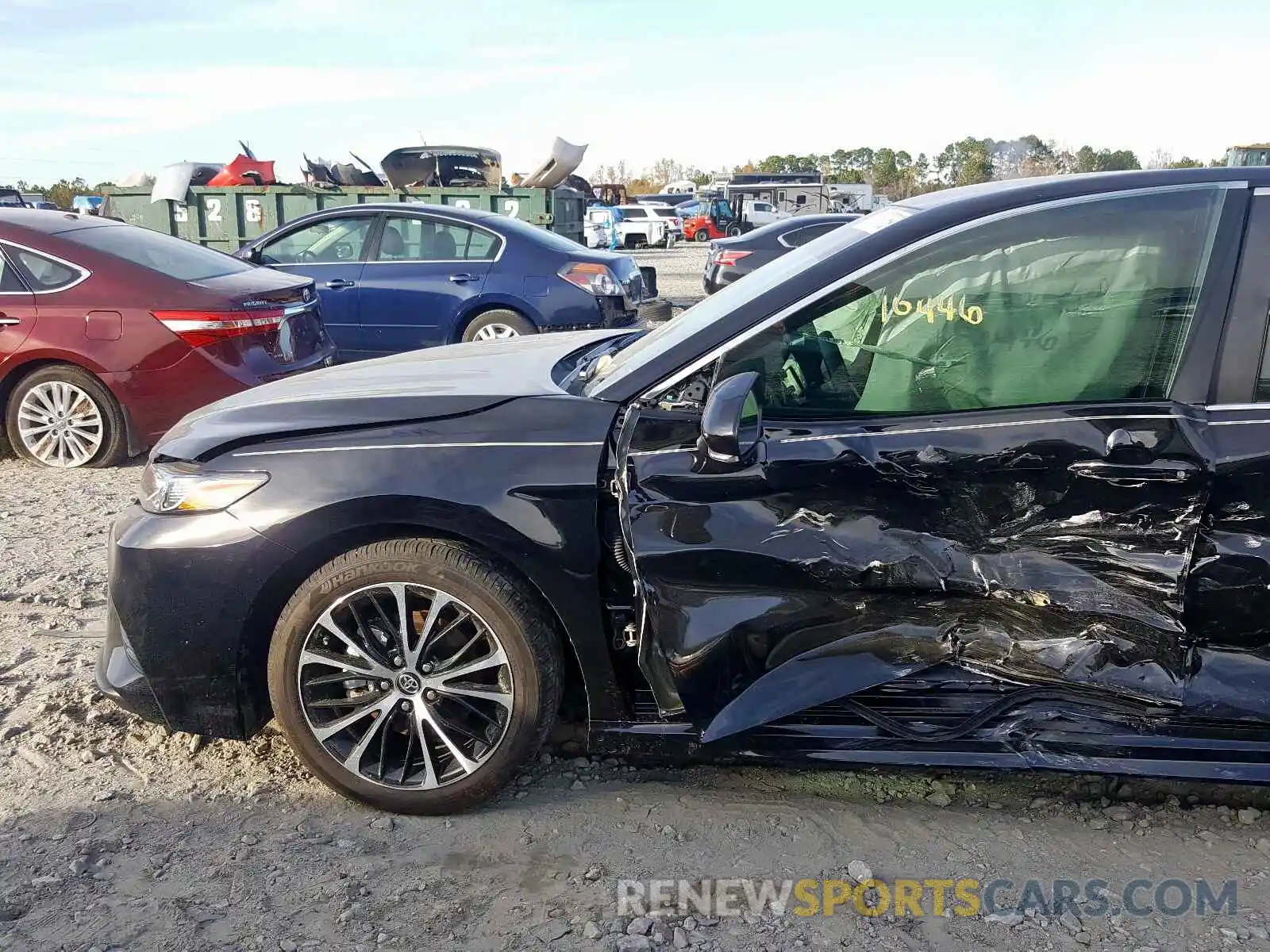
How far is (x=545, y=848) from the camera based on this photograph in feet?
9.12

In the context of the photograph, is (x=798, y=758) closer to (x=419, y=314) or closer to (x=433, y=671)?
(x=433, y=671)

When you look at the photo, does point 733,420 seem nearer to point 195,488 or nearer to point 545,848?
point 545,848

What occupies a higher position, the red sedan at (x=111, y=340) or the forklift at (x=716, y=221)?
the forklift at (x=716, y=221)

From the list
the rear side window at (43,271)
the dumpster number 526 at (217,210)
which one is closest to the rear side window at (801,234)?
the dumpster number 526 at (217,210)

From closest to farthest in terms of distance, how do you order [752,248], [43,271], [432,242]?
[43,271]
[432,242]
[752,248]

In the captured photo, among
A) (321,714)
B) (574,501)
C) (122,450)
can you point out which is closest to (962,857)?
(574,501)

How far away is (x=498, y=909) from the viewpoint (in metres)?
2.54

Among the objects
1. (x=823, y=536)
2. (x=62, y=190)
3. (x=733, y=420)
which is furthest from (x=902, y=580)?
(x=62, y=190)

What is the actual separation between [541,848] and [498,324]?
21.5 feet

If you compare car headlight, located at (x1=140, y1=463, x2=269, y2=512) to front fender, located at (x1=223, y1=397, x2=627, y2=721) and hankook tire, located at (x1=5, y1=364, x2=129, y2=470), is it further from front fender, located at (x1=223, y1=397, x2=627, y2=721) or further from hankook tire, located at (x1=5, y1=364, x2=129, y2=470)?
hankook tire, located at (x1=5, y1=364, x2=129, y2=470)

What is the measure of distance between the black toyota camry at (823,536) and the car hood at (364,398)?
0.03 metres

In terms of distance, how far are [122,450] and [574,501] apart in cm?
→ 472

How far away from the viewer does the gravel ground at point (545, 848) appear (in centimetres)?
245

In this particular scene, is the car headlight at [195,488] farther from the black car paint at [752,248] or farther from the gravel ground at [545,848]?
the black car paint at [752,248]
